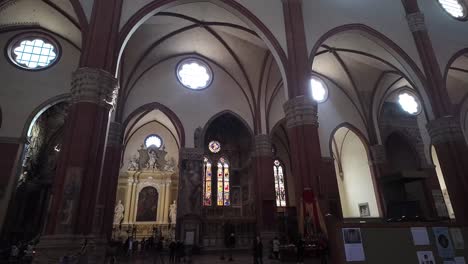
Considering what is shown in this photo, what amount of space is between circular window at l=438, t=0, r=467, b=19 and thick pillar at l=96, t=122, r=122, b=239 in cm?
1792

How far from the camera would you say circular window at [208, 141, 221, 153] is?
879 inches

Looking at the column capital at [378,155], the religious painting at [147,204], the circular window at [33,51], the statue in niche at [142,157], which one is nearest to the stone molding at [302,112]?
the column capital at [378,155]

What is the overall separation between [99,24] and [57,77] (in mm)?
7456

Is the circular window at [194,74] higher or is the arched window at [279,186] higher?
the circular window at [194,74]

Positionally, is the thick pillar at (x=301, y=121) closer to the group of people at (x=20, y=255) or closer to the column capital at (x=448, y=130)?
the column capital at (x=448, y=130)

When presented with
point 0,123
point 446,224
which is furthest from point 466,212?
point 0,123

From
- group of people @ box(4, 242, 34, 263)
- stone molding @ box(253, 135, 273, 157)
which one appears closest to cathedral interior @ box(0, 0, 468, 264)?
stone molding @ box(253, 135, 273, 157)

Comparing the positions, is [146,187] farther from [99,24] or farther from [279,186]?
[99,24]

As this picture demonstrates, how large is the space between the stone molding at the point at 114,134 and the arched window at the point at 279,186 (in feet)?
40.2

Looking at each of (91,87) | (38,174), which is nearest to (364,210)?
(91,87)

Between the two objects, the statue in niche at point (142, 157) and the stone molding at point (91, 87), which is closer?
the stone molding at point (91, 87)

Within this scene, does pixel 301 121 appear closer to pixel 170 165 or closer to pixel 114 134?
pixel 114 134

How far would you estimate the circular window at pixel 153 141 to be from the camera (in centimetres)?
2391

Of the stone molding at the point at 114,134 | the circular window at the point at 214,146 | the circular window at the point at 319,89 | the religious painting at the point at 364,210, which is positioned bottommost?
the religious painting at the point at 364,210
